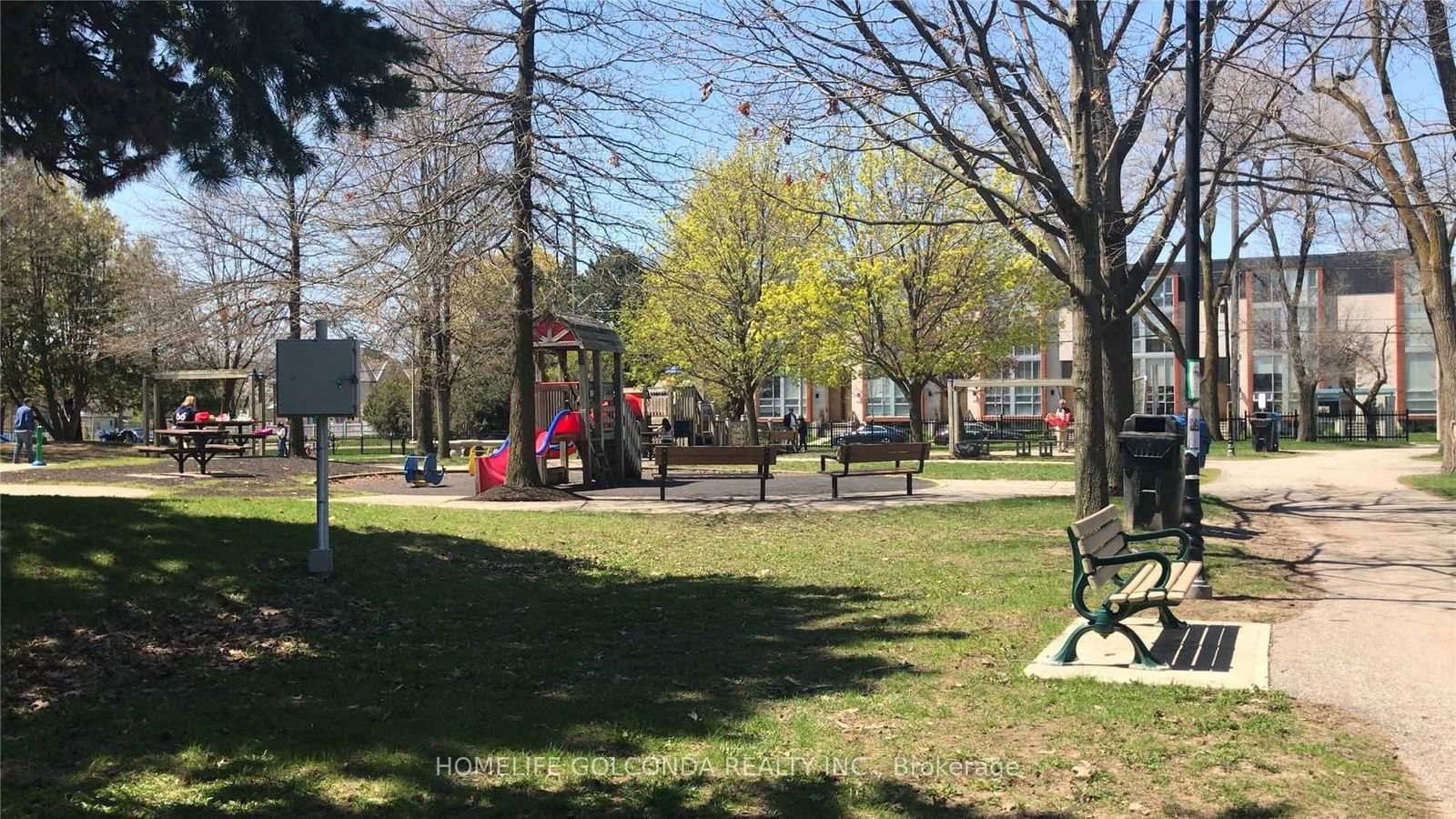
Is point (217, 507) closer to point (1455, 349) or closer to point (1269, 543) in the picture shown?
point (1269, 543)

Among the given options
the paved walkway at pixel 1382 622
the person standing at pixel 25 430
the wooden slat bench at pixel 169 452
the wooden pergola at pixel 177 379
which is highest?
the wooden pergola at pixel 177 379

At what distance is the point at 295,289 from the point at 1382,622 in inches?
927

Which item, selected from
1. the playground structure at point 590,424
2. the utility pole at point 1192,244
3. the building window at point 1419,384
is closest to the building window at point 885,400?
the building window at point 1419,384

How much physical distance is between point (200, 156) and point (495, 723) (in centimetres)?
553

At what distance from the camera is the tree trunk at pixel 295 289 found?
2715 centimetres

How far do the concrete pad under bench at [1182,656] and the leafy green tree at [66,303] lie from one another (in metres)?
34.4

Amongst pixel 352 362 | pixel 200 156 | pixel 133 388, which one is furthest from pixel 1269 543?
pixel 133 388

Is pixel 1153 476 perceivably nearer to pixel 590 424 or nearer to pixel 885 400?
pixel 590 424

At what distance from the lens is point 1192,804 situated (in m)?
4.40

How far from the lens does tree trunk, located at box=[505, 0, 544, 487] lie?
16.3 metres

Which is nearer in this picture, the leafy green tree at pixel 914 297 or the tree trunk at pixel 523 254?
the tree trunk at pixel 523 254

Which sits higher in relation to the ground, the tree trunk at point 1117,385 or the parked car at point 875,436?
the tree trunk at point 1117,385

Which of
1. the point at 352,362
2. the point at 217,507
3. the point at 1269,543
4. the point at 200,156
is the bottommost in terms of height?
the point at 1269,543

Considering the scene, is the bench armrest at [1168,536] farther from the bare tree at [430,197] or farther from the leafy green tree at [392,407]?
the leafy green tree at [392,407]
